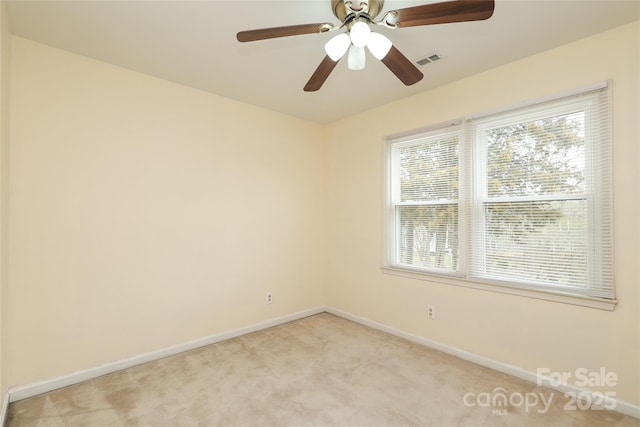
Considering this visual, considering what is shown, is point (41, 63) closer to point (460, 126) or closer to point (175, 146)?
point (175, 146)

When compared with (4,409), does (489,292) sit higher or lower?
higher

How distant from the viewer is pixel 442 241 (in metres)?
3.14

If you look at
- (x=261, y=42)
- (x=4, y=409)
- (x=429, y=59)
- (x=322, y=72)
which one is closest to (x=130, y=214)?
(x=4, y=409)

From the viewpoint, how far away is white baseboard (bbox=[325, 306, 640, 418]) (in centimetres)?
207

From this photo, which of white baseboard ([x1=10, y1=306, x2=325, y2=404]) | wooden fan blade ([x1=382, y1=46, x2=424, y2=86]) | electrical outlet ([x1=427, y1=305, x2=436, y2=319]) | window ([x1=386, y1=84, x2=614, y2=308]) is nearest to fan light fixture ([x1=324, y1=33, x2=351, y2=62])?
wooden fan blade ([x1=382, y1=46, x2=424, y2=86])

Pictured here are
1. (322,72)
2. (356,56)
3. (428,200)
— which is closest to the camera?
(356,56)

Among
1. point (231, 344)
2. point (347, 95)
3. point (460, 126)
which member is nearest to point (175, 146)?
point (347, 95)

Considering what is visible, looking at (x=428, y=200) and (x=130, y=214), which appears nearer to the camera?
(x=130, y=214)

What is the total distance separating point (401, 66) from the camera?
1964mm

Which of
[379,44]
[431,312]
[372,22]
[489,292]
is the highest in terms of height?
[372,22]

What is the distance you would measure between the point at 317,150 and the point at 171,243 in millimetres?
2267

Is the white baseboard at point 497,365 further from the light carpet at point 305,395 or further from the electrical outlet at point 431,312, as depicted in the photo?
the electrical outlet at point 431,312

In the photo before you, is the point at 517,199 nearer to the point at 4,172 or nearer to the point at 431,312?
the point at 431,312

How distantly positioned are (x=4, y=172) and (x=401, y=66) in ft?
8.82
